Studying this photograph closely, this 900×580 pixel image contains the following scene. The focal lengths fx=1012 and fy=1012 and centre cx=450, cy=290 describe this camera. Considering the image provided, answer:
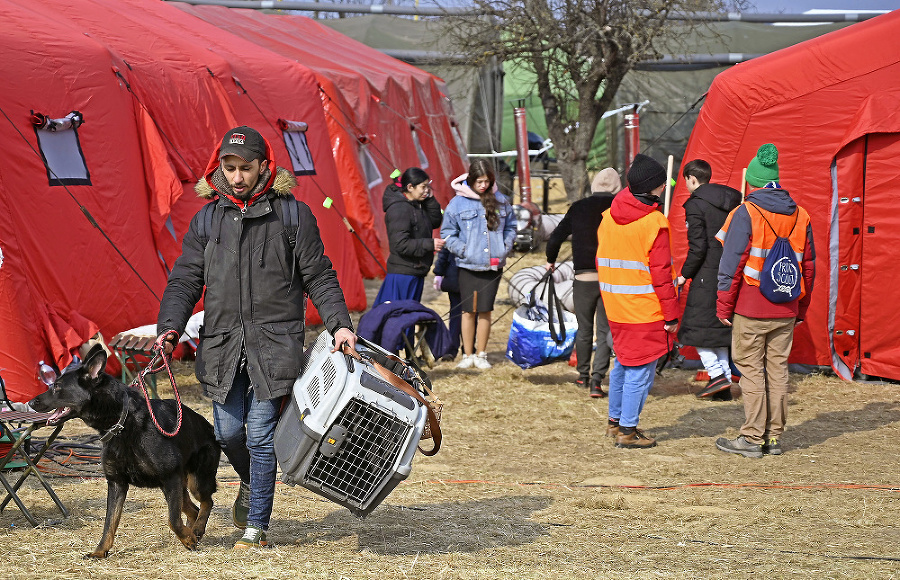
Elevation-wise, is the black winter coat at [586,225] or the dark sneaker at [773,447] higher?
the black winter coat at [586,225]

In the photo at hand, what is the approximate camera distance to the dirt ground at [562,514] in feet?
14.2

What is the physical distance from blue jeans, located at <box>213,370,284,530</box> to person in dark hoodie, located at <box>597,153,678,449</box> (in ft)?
9.82

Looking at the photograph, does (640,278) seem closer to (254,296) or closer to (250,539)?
(254,296)

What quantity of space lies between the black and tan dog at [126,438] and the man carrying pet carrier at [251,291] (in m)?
0.24

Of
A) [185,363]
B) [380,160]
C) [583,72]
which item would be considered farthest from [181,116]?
[583,72]

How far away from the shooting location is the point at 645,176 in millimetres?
6457

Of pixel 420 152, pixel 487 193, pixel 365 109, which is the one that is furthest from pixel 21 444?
pixel 420 152

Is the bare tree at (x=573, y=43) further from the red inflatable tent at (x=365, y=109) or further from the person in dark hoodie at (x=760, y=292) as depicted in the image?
the person in dark hoodie at (x=760, y=292)

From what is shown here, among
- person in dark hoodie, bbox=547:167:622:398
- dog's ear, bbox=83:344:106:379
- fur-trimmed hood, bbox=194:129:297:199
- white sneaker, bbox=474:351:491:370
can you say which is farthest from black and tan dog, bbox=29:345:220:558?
white sneaker, bbox=474:351:491:370

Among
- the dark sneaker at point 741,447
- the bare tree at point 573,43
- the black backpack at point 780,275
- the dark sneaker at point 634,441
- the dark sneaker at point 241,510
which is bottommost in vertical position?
the dark sneaker at point 634,441

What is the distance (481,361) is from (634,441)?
2791 millimetres

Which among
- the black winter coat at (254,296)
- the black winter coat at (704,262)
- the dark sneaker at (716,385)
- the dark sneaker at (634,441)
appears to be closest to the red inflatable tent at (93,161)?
the black winter coat at (254,296)

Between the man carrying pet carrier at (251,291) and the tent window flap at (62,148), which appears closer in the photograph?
the man carrying pet carrier at (251,291)

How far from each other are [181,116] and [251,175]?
622 cm
